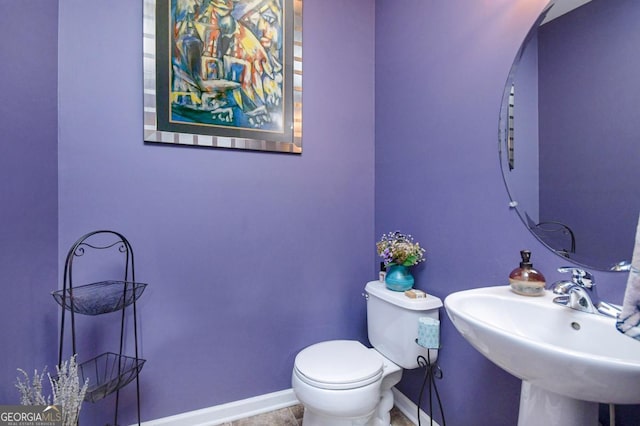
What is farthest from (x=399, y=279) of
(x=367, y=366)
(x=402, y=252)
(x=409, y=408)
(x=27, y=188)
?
(x=27, y=188)

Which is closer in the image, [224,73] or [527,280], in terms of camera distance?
[527,280]

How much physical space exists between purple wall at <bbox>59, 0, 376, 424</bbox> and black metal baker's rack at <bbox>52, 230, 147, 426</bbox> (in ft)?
0.20

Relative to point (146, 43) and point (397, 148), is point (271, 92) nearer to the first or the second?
point (146, 43)

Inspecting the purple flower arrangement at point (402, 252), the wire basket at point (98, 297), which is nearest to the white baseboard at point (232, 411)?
the wire basket at point (98, 297)

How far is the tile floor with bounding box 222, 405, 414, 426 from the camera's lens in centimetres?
157

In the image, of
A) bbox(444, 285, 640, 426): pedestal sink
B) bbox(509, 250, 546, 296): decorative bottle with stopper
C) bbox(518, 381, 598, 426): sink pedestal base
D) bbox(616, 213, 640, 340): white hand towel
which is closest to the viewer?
bbox(616, 213, 640, 340): white hand towel

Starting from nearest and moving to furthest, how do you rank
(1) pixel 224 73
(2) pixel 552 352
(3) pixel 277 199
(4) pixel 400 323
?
(2) pixel 552 352
(4) pixel 400 323
(1) pixel 224 73
(3) pixel 277 199

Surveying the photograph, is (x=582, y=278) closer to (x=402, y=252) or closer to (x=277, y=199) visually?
(x=402, y=252)

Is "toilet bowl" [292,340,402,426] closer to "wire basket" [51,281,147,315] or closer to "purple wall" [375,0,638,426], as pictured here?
"purple wall" [375,0,638,426]

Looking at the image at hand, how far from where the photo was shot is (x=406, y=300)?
1.39 meters

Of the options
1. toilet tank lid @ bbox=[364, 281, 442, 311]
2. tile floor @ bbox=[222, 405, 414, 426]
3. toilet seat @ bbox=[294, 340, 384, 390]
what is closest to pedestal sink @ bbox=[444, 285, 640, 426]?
toilet tank lid @ bbox=[364, 281, 442, 311]

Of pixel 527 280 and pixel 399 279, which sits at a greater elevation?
pixel 527 280

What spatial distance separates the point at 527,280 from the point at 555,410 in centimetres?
36

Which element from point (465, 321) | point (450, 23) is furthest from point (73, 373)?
point (450, 23)
